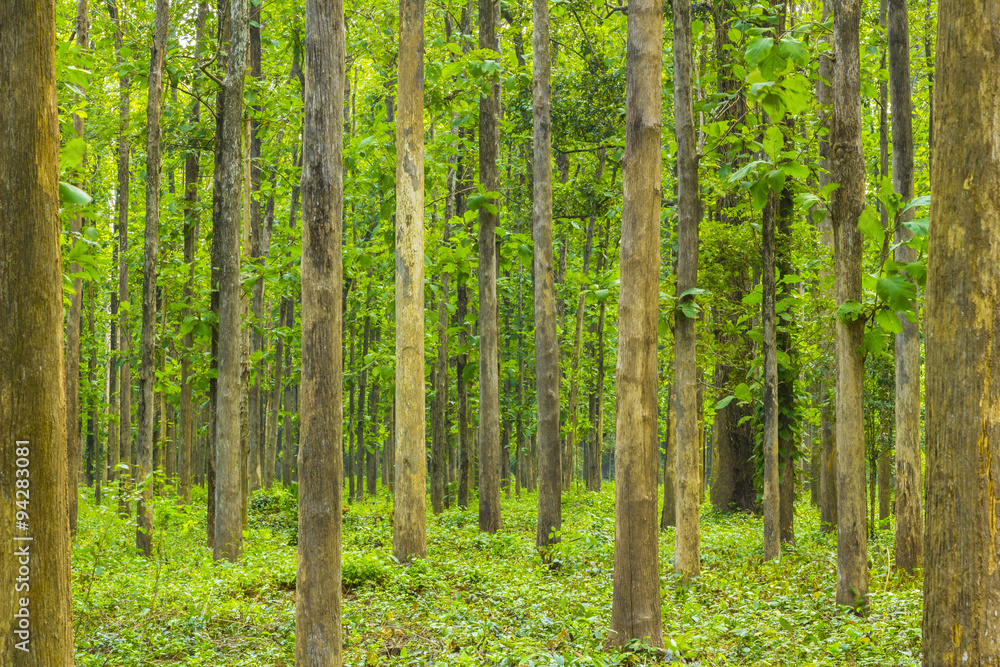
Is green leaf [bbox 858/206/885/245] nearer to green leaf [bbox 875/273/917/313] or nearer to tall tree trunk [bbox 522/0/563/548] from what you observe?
green leaf [bbox 875/273/917/313]

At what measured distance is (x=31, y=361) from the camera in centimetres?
337

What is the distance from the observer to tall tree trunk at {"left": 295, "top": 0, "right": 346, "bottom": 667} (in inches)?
195

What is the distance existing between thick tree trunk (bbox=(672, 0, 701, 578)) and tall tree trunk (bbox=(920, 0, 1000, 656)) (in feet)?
16.6

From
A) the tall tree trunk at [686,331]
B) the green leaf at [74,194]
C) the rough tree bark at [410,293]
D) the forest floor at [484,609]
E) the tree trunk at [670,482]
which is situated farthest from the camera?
the tree trunk at [670,482]

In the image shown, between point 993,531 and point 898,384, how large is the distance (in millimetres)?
6720

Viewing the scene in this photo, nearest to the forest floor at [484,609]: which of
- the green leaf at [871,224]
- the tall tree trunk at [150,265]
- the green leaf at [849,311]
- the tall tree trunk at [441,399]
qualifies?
the tall tree trunk at [150,265]

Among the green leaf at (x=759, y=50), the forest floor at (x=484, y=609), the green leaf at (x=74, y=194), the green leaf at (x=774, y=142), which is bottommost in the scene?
the forest floor at (x=484, y=609)

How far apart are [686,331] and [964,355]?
523cm

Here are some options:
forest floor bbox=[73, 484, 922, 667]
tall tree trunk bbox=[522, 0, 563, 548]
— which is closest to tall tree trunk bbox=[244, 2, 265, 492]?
tall tree trunk bbox=[522, 0, 563, 548]

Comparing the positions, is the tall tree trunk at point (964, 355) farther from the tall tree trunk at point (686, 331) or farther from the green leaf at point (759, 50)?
the tall tree trunk at point (686, 331)

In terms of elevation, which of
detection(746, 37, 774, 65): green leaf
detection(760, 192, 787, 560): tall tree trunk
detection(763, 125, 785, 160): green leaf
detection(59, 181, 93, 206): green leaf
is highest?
detection(746, 37, 774, 65): green leaf

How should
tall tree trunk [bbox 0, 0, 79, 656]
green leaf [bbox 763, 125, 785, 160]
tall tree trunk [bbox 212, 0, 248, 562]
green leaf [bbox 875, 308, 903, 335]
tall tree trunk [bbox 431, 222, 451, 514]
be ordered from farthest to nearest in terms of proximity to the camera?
tall tree trunk [bbox 431, 222, 451, 514] → tall tree trunk [bbox 212, 0, 248, 562] → green leaf [bbox 763, 125, 785, 160] → green leaf [bbox 875, 308, 903, 335] → tall tree trunk [bbox 0, 0, 79, 656]

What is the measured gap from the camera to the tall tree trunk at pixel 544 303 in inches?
430

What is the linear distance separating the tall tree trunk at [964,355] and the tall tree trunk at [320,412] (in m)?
3.62
